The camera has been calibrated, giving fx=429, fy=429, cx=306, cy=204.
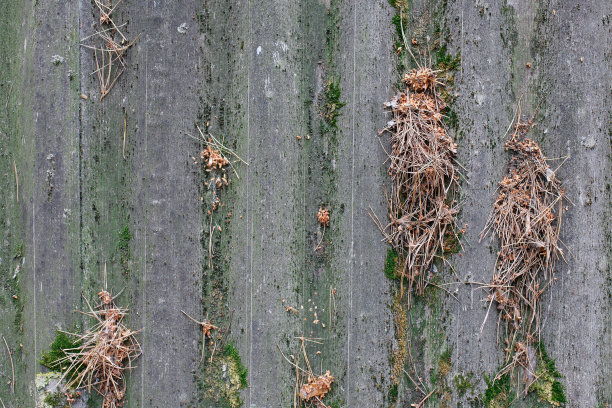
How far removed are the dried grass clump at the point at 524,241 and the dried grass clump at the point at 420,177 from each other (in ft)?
1.97

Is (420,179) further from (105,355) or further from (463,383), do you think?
(105,355)

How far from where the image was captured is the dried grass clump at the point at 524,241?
15.8 feet

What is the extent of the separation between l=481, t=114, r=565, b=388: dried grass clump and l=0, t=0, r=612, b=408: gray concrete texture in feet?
0.50

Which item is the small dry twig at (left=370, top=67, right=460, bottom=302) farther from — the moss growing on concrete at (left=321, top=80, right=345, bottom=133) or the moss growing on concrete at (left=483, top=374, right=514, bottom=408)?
the moss growing on concrete at (left=483, top=374, right=514, bottom=408)

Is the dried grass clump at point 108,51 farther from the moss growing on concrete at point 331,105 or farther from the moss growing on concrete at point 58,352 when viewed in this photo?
the moss growing on concrete at point 58,352

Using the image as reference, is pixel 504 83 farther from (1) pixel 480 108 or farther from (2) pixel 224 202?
(2) pixel 224 202

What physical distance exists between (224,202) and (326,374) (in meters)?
2.28

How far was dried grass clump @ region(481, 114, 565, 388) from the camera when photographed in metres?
4.81

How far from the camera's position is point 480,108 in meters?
4.90

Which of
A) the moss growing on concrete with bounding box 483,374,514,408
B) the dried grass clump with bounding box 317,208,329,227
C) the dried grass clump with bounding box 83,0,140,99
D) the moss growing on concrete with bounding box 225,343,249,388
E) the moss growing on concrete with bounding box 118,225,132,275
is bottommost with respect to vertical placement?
the moss growing on concrete with bounding box 483,374,514,408

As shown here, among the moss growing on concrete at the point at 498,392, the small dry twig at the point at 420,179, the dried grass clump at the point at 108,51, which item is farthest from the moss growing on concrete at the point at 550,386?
the dried grass clump at the point at 108,51

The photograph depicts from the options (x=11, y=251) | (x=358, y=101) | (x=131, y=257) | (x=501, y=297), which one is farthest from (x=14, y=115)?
(x=501, y=297)

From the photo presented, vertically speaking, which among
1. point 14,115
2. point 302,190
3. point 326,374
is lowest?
point 326,374

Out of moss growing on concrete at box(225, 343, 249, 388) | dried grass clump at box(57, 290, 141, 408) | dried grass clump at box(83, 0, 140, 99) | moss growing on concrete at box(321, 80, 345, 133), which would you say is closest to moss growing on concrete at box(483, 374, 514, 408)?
moss growing on concrete at box(225, 343, 249, 388)
